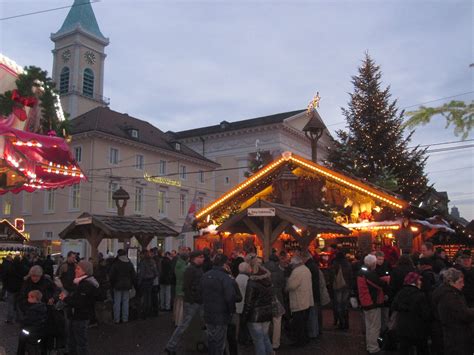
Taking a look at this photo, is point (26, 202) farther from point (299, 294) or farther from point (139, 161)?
point (299, 294)

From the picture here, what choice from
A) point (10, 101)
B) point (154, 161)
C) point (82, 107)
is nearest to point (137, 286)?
point (10, 101)

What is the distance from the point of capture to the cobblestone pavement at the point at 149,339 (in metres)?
9.59

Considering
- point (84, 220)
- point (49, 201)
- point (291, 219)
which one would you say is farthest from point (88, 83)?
point (291, 219)

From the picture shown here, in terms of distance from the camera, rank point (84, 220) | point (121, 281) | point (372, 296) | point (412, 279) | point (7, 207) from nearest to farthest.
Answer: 1. point (412, 279)
2. point (372, 296)
3. point (121, 281)
4. point (84, 220)
5. point (7, 207)

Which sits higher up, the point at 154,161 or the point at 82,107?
the point at 82,107

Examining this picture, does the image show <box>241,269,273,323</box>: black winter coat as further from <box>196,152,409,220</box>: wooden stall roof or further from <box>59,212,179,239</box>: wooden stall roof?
<box>196,152,409,220</box>: wooden stall roof

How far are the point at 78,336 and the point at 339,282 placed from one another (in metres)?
6.13

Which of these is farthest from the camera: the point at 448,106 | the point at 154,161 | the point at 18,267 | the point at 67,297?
the point at 154,161

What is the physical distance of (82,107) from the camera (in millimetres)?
52656

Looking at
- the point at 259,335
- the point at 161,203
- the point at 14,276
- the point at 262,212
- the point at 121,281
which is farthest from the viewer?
the point at 161,203

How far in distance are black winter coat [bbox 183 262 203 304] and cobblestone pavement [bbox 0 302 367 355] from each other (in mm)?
1321

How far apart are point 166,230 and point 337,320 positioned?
668 centimetres

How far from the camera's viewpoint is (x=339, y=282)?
37.7 feet

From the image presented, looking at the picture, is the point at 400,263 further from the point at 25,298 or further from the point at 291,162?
the point at 291,162
